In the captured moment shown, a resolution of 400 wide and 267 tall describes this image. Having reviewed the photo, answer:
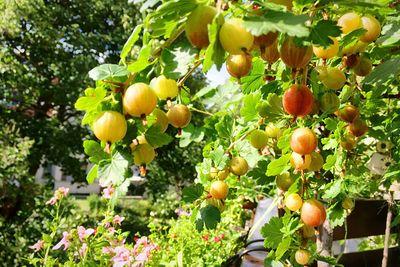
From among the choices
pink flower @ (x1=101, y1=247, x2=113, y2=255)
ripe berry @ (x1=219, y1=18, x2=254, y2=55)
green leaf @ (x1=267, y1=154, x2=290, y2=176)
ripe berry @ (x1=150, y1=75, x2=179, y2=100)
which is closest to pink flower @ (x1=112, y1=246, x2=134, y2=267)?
pink flower @ (x1=101, y1=247, x2=113, y2=255)

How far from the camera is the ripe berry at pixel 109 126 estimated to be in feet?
2.14

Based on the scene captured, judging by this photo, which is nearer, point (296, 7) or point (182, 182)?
point (296, 7)

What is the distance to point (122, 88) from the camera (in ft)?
2.34

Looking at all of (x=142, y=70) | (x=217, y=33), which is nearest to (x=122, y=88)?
(x=142, y=70)

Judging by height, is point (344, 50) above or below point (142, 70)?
below

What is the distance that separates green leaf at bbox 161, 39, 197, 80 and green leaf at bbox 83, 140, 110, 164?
215 mm

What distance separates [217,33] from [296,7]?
8.7 inches

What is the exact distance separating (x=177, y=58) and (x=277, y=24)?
185 millimetres

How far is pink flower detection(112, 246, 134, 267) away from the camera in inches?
80.6

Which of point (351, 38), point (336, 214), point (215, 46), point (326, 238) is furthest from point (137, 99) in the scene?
point (326, 238)

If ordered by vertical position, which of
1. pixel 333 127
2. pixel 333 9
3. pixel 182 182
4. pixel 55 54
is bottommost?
pixel 182 182

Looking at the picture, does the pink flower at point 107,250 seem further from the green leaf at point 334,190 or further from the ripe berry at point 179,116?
the ripe berry at point 179,116

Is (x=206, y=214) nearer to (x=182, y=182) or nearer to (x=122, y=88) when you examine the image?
(x=122, y=88)

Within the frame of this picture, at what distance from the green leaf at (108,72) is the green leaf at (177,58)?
0.27 feet
